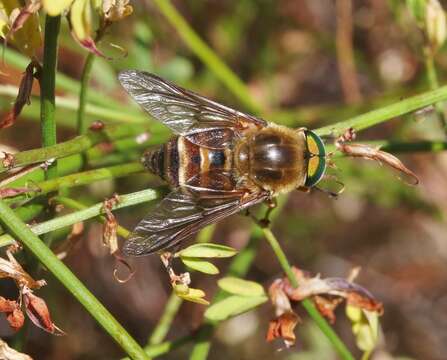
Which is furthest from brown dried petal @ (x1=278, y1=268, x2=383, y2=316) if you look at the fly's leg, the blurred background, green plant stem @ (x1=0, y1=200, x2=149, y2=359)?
the blurred background

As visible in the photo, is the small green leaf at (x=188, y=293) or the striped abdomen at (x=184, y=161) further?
the striped abdomen at (x=184, y=161)

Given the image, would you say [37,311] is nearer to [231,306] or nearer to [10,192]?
[10,192]

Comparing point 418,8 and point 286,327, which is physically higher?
point 418,8

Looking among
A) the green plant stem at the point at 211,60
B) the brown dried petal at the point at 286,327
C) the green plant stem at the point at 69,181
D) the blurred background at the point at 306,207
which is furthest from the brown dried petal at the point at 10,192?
the blurred background at the point at 306,207

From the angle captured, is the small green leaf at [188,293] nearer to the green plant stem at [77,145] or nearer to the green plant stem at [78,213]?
the green plant stem at [78,213]

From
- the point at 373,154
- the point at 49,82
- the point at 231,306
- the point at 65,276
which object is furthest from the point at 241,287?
the point at 49,82

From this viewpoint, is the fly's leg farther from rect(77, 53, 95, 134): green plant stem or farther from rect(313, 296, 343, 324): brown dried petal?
rect(77, 53, 95, 134): green plant stem

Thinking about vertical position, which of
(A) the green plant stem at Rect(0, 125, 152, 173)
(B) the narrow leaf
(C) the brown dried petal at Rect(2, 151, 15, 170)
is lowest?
(C) the brown dried petal at Rect(2, 151, 15, 170)
